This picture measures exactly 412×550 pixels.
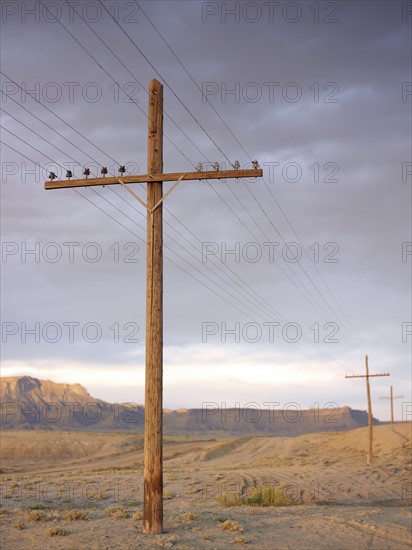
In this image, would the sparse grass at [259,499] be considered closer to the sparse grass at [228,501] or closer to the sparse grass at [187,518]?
the sparse grass at [228,501]

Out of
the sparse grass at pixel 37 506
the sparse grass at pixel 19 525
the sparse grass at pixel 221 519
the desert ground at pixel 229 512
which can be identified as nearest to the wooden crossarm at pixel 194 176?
the desert ground at pixel 229 512

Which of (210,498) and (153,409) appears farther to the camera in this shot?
(210,498)

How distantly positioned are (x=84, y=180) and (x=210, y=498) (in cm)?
1527

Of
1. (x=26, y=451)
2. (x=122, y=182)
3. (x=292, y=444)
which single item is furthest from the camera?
(x=292, y=444)

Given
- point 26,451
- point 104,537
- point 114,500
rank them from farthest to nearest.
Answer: point 26,451 → point 114,500 → point 104,537

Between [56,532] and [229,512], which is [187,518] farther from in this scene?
[56,532]

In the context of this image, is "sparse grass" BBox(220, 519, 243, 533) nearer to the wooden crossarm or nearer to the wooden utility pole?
the wooden utility pole

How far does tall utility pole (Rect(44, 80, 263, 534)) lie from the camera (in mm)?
13914

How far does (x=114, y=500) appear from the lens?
23.3 m

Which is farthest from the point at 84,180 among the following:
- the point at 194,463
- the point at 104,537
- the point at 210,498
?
the point at 194,463

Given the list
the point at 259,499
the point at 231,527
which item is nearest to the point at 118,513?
the point at 231,527

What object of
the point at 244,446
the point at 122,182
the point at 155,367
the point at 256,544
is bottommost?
the point at 244,446

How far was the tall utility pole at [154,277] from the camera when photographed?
13914mm

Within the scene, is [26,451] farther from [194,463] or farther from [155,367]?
[155,367]
